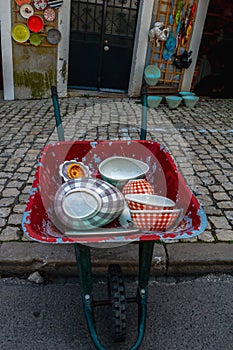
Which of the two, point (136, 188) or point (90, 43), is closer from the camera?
point (136, 188)

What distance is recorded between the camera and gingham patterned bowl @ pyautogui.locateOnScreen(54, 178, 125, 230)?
167 centimetres

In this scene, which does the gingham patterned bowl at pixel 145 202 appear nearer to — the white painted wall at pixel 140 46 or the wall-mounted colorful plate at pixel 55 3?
the wall-mounted colorful plate at pixel 55 3

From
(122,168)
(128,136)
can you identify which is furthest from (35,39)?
(122,168)

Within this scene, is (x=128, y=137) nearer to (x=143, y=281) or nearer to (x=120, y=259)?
(x=120, y=259)

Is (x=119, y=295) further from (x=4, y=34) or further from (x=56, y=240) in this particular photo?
(x=4, y=34)

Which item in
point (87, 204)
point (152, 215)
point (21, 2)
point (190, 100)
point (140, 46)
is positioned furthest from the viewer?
point (190, 100)

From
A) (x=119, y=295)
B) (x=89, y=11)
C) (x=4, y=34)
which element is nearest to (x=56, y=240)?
(x=119, y=295)

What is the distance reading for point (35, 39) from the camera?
6.49 m

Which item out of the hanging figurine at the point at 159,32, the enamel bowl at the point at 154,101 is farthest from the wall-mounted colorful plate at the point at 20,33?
the enamel bowl at the point at 154,101

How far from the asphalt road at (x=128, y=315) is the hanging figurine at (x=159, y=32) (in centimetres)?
585

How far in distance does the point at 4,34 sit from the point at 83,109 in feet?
7.44

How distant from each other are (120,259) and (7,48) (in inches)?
225

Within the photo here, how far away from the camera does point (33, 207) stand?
1650 millimetres

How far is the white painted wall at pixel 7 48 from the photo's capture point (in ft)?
20.2
